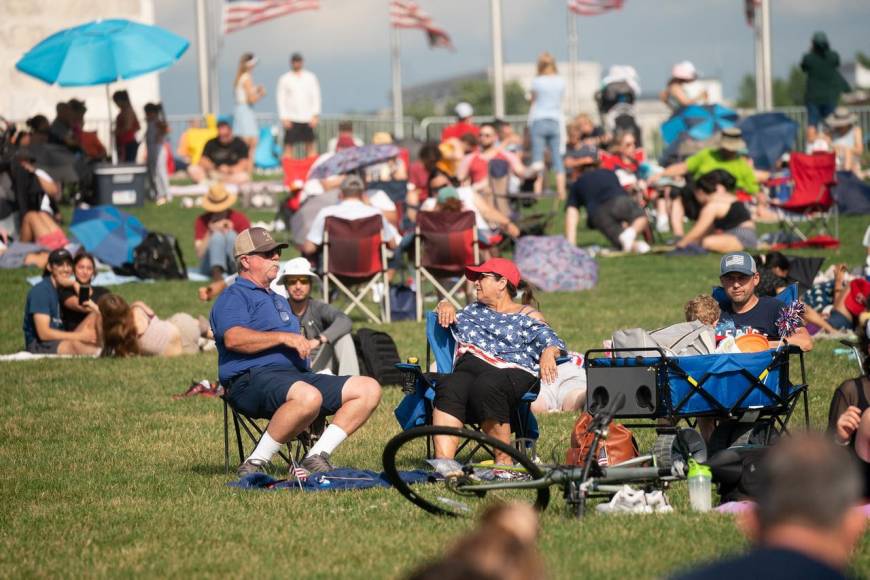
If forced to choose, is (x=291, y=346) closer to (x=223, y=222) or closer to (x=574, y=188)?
(x=223, y=222)

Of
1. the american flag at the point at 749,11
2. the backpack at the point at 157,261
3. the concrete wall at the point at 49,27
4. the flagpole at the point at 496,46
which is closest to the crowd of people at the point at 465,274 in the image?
the backpack at the point at 157,261

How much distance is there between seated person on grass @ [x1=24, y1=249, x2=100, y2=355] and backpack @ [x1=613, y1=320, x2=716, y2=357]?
6566 mm

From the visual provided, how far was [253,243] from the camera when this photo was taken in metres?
8.15

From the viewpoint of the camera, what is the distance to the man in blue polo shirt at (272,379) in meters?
7.76

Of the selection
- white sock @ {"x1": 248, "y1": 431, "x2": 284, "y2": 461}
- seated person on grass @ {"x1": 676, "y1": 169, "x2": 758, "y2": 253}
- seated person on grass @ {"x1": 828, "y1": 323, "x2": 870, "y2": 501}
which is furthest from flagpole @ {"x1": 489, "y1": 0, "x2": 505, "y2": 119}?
seated person on grass @ {"x1": 828, "y1": 323, "x2": 870, "y2": 501}

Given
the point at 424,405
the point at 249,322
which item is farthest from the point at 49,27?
the point at 424,405

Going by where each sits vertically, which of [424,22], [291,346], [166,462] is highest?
[424,22]

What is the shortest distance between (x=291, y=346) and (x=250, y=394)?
322mm

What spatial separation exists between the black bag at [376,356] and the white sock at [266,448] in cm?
330

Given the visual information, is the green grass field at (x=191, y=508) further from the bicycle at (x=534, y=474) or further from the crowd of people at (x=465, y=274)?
the crowd of people at (x=465, y=274)

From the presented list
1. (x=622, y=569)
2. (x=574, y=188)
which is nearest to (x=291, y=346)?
(x=622, y=569)

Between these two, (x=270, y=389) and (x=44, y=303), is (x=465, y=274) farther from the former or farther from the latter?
(x=44, y=303)

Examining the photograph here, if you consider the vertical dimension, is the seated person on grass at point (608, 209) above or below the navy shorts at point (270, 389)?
above

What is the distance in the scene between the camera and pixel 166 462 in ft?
28.8
